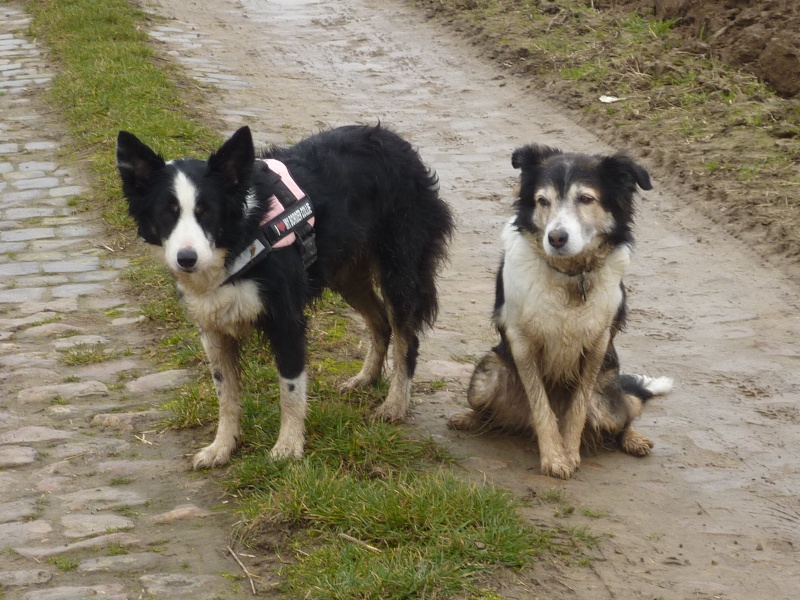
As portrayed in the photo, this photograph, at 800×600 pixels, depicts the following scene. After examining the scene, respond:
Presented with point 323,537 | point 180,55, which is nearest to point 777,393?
point 323,537

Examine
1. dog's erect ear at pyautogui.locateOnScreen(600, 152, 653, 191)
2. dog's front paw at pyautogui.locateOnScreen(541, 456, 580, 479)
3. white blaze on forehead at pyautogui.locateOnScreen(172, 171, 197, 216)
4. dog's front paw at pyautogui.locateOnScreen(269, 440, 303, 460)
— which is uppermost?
dog's erect ear at pyautogui.locateOnScreen(600, 152, 653, 191)

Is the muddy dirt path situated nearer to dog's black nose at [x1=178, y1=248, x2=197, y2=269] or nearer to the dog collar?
the dog collar

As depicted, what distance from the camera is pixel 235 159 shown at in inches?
176

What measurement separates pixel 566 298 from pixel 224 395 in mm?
1733

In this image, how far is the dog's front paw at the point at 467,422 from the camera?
549 centimetres

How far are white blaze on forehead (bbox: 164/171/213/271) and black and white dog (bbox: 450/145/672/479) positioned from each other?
1590 mm

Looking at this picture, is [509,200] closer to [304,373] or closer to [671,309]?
[671,309]

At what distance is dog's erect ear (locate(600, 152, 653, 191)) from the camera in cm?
488

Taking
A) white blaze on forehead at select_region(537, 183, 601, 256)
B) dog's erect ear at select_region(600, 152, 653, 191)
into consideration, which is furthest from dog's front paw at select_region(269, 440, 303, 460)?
dog's erect ear at select_region(600, 152, 653, 191)

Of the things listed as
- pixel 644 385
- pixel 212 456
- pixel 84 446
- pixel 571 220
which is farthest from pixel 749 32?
pixel 84 446

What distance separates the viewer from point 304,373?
4.93 meters

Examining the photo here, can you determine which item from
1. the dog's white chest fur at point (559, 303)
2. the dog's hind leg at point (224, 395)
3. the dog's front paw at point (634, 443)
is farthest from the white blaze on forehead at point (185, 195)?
the dog's front paw at point (634, 443)

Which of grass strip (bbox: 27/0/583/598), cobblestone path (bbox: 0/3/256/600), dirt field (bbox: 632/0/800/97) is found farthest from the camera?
dirt field (bbox: 632/0/800/97)

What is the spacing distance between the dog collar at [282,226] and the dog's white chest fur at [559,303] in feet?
3.39
